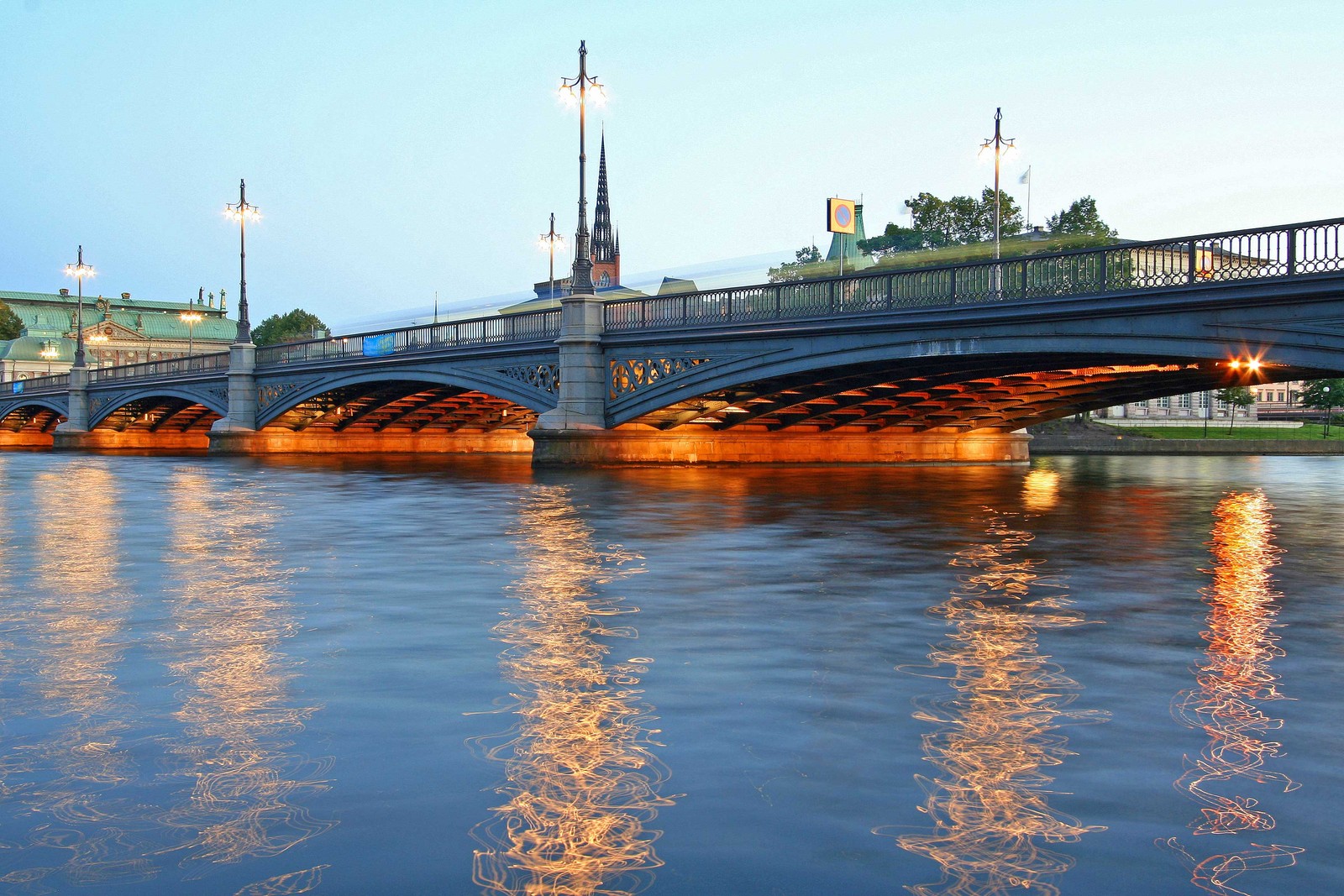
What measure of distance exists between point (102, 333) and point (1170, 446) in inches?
5008

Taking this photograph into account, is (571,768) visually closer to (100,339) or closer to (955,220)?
(955,220)

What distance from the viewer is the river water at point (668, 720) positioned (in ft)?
14.0

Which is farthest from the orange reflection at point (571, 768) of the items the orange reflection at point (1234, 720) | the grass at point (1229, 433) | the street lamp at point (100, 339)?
the street lamp at point (100, 339)

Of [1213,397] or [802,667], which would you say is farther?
[1213,397]

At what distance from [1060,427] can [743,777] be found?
81.9 meters

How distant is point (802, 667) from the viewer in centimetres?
752

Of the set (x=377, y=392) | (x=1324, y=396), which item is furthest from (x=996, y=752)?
(x=1324, y=396)

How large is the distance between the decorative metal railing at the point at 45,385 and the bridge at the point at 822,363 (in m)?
21.4

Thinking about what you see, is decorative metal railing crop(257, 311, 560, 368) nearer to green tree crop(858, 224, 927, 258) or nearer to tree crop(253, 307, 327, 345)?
A: green tree crop(858, 224, 927, 258)

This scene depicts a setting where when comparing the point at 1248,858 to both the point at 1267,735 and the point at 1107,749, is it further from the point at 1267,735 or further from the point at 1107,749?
the point at 1267,735

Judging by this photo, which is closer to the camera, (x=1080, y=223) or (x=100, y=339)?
(x=1080, y=223)

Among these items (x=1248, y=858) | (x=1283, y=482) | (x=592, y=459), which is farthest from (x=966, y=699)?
(x=1283, y=482)

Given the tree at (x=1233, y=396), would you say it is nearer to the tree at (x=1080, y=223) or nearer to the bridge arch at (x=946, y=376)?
the tree at (x=1080, y=223)

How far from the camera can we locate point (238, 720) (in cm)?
618
